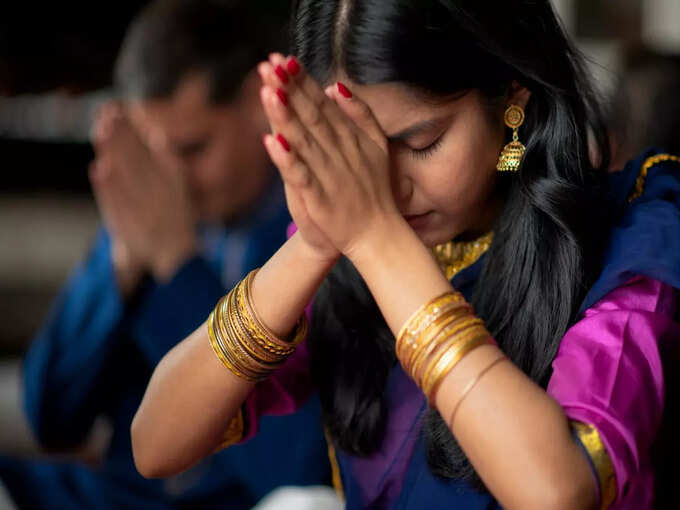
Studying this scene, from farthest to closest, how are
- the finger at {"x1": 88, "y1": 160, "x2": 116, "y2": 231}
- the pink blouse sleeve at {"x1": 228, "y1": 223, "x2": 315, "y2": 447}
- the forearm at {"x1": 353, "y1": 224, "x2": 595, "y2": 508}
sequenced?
the finger at {"x1": 88, "y1": 160, "x2": 116, "y2": 231} < the pink blouse sleeve at {"x1": 228, "y1": 223, "x2": 315, "y2": 447} < the forearm at {"x1": 353, "y1": 224, "x2": 595, "y2": 508}

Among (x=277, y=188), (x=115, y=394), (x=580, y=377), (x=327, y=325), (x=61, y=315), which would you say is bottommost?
(x=115, y=394)

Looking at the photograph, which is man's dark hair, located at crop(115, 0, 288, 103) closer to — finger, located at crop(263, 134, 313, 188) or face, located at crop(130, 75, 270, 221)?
face, located at crop(130, 75, 270, 221)

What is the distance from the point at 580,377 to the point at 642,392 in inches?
2.4

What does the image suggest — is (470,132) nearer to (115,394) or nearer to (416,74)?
(416,74)

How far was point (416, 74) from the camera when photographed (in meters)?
0.79

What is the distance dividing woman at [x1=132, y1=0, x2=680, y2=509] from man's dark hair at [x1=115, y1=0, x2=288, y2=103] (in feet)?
3.56

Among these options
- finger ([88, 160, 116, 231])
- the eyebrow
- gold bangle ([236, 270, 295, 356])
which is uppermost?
the eyebrow

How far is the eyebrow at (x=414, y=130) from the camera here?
787 mm

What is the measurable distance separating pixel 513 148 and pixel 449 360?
0.29 m

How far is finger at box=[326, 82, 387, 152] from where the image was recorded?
75 cm

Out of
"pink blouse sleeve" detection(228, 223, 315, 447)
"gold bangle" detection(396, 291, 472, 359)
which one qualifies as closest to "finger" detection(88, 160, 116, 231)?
"pink blouse sleeve" detection(228, 223, 315, 447)

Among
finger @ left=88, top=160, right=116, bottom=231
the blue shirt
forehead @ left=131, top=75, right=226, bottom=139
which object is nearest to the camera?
the blue shirt

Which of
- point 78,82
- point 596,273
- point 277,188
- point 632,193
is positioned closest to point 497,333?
point 596,273

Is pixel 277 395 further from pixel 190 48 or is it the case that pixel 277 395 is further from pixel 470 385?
pixel 190 48
